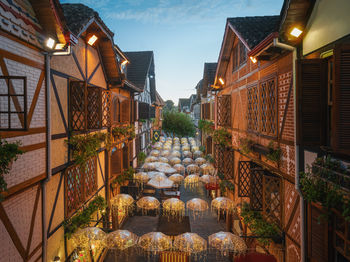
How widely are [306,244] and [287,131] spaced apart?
2.96 meters

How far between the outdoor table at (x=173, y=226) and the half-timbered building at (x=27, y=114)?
21.0ft

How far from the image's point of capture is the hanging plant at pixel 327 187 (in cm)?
411

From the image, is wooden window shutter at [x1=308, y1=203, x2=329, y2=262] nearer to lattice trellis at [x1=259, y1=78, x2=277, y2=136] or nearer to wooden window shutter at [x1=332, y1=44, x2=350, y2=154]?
wooden window shutter at [x1=332, y1=44, x2=350, y2=154]

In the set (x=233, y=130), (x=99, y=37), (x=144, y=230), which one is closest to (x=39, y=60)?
(x=99, y=37)

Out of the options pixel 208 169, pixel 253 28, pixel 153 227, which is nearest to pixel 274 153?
pixel 253 28

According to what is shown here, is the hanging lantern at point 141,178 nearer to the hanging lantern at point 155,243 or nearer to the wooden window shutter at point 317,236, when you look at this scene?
the hanging lantern at point 155,243

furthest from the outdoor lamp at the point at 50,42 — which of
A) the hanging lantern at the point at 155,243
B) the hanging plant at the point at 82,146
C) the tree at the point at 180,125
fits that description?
the tree at the point at 180,125

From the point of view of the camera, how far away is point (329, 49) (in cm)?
495

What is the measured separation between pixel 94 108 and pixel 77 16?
3.23m

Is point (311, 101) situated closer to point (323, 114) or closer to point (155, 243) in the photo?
point (323, 114)

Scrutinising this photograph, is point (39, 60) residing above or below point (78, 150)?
above

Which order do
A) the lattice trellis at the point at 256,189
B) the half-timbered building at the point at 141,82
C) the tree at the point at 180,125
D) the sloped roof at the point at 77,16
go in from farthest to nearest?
the tree at the point at 180,125 → the half-timbered building at the point at 141,82 → the lattice trellis at the point at 256,189 → the sloped roof at the point at 77,16

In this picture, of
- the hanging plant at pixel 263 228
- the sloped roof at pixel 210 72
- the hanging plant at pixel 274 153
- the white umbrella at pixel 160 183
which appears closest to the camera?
the hanging plant at pixel 274 153

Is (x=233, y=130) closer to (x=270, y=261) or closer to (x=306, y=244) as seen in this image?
(x=270, y=261)
